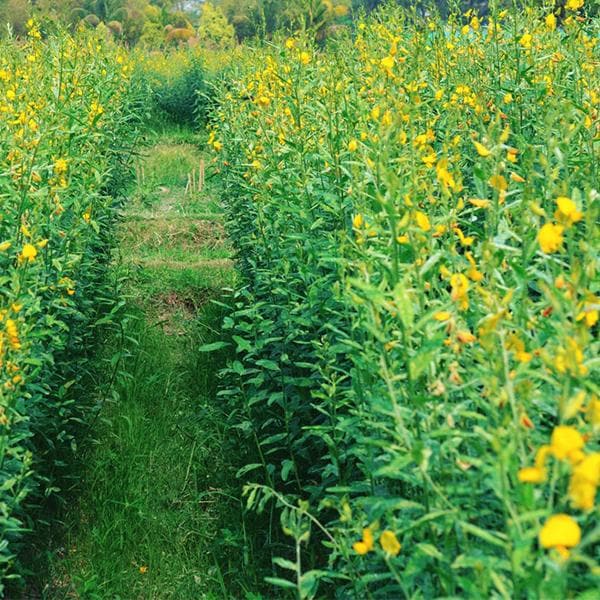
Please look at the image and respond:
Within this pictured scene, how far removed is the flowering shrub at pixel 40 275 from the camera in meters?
2.53

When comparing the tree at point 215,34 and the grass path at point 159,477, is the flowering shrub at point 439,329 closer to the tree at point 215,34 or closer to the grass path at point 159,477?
the grass path at point 159,477

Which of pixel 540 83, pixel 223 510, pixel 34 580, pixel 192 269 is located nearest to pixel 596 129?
pixel 540 83

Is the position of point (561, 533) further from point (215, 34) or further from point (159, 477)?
point (215, 34)

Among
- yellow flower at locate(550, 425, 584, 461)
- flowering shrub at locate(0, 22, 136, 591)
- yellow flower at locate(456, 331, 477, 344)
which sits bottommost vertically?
flowering shrub at locate(0, 22, 136, 591)

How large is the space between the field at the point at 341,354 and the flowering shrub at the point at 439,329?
0.04 feet

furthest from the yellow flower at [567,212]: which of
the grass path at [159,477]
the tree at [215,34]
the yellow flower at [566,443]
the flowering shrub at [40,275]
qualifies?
the tree at [215,34]

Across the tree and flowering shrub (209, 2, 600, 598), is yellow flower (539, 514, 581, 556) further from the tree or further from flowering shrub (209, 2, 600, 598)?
the tree

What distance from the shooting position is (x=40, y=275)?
3.48 meters

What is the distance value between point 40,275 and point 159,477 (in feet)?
3.78

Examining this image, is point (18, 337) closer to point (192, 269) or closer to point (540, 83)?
point (540, 83)

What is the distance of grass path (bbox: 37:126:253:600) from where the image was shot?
11.0 ft

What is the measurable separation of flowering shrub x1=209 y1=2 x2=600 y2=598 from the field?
0.01 meters

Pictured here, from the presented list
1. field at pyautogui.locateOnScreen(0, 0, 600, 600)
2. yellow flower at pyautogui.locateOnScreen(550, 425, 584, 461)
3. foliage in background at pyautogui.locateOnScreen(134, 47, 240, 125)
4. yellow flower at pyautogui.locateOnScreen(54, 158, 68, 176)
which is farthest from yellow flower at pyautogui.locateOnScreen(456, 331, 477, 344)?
foliage in background at pyautogui.locateOnScreen(134, 47, 240, 125)

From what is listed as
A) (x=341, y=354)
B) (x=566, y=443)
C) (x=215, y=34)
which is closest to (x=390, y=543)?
(x=566, y=443)
